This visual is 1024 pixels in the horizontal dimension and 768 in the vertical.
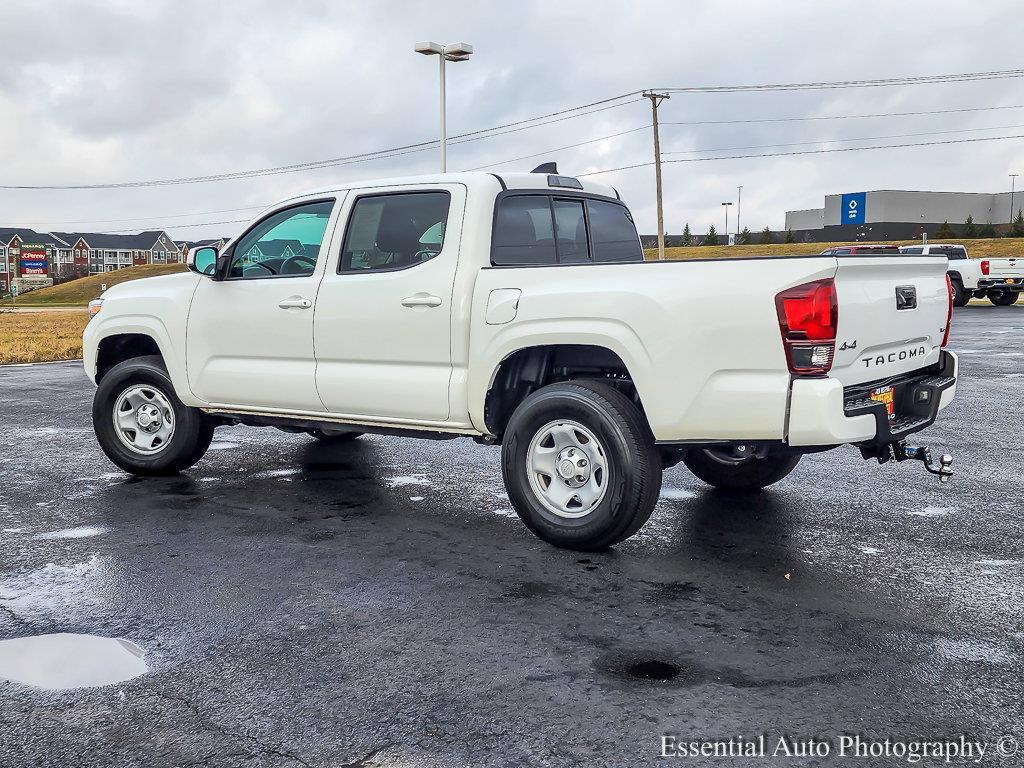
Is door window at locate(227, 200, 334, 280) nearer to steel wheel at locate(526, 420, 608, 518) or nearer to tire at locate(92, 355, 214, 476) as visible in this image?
tire at locate(92, 355, 214, 476)

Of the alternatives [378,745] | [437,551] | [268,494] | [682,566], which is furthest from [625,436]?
[268,494]

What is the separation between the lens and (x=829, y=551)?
5.25 metres

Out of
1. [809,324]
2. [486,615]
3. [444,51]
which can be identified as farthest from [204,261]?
[444,51]

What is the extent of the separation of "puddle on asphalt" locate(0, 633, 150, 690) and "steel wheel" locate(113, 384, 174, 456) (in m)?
3.27

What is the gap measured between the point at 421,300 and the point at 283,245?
146 centimetres

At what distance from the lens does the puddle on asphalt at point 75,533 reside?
5.57m

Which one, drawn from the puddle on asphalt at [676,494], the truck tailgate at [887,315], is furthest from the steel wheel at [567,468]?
the puddle on asphalt at [676,494]

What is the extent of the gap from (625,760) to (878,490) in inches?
173

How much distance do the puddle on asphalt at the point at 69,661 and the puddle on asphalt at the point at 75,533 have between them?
1656 millimetres

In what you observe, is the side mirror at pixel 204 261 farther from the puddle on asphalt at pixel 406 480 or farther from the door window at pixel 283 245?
the puddle on asphalt at pixel 406 480

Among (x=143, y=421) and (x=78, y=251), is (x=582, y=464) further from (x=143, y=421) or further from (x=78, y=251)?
(x=78, y=251)

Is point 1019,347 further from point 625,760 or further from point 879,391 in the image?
point 625,760

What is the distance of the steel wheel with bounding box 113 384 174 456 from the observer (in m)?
7.16

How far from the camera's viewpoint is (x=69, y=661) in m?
3.76
